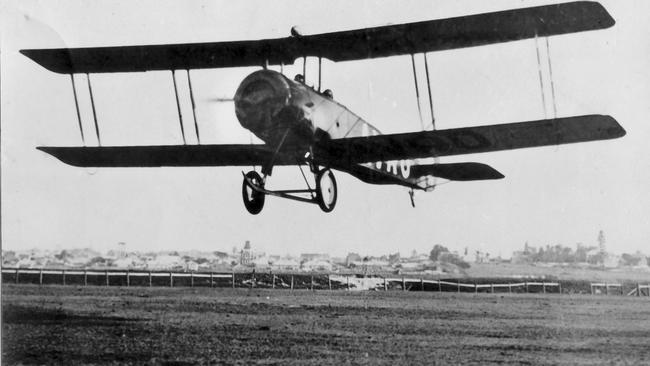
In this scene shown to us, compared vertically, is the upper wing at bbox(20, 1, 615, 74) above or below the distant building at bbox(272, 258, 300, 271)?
above

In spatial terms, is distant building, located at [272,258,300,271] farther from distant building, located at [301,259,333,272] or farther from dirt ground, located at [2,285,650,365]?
dirt ground, located at [2,285,650,365]

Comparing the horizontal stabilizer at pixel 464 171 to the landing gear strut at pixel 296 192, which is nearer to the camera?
the landing gear strut at pixel 296 192

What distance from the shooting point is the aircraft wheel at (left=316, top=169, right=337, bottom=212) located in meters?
10.3

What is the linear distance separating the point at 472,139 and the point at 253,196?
351 centimetres

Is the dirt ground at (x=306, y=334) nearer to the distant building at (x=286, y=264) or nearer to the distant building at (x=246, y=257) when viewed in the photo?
the distant building at (x=246, y=257)

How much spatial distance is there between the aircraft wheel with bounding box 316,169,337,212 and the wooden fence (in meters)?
23.2

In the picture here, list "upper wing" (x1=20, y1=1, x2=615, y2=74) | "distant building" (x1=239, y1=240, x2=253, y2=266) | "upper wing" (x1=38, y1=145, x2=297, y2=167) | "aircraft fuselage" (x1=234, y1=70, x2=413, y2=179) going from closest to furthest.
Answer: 1. "upper wing" (x1=20, y1=1, x2=615, y2=74)
2. "aircraft fuselage" (x1=234, y1=70, x2=413, y2=179)
3. "upper wing" (x1=38, y1=145, x2=297, y2=167)
4. "distant building" (x1=239, y1=240, x2=253, y2=266)

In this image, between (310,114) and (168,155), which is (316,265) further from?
(310,114)

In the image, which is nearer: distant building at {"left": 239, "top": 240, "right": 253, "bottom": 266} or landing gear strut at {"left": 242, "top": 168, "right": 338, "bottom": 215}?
landing gear strut at {"left": 242, "top": 168, "right": 338, "bottom": 215}

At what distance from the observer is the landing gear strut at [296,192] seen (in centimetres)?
1021

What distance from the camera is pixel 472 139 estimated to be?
9.64m

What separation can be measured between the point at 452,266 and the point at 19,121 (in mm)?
62659

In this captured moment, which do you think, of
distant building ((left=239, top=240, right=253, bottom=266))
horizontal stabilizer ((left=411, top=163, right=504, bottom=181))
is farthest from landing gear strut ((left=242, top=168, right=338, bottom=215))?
distant building ((left=239, top=240, right=253, bottom=266))

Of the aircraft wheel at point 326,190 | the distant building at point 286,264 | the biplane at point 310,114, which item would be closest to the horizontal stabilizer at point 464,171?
the biplane at point 310,114
